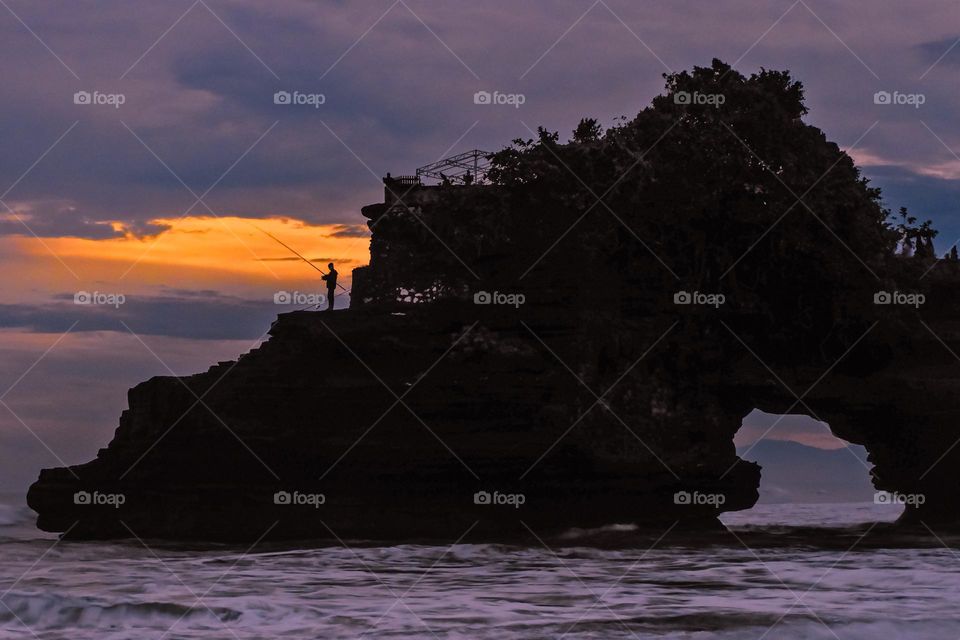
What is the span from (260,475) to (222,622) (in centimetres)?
948

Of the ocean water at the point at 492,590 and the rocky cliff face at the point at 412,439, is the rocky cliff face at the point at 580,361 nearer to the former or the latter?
the rocky cliff face at the point at 412,439

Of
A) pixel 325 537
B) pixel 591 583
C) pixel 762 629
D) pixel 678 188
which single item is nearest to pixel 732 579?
pixel 591 583

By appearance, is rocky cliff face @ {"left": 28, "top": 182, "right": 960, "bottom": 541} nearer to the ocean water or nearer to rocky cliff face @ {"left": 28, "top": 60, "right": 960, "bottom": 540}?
rocky cliff face @ {"left": 28, "top": 60, "right": 960, "bottom": 540}

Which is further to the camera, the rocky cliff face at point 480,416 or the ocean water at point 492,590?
the rocky cliff face at point 480,416

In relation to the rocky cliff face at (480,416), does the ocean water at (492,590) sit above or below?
below

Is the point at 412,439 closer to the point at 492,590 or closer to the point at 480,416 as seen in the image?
the point at 480,416

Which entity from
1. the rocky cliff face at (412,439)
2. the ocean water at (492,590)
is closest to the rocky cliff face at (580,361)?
the rocky cliff face at (412,439)

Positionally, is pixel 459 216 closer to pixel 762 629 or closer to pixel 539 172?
pixel 539 172

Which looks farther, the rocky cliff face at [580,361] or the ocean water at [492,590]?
the rocky cliff face at [580,361]

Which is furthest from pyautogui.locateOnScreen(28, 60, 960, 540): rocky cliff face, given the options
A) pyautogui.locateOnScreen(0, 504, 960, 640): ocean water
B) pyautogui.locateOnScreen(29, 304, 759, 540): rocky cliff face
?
pyautogui.locateOnScreen(0, 504, 960, 640): ocean water

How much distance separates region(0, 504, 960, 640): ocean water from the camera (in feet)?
47.5

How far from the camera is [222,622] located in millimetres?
14711

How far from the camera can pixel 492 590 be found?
17016mm

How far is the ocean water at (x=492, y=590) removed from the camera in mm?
14469
